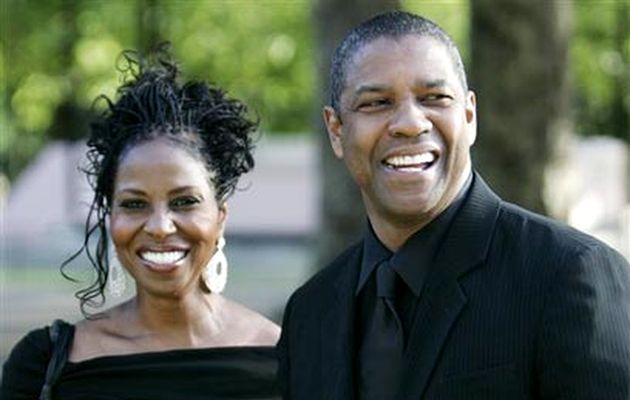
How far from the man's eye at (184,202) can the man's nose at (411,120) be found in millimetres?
1302

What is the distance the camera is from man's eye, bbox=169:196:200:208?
4430 millimetres

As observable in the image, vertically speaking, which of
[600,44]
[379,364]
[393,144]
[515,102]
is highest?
[600,44]

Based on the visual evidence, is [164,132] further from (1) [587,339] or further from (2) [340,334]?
(1) [587,339]

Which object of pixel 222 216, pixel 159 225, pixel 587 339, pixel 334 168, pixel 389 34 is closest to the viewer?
pixel 587 339

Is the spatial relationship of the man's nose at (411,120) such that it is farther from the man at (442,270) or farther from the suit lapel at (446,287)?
the suit lapel at (446,287)

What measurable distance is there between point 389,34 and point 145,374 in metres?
1.61

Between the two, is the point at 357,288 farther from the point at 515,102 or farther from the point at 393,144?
the point at 515,102

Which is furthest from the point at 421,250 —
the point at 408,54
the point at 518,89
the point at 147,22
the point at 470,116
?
the point at 147,22

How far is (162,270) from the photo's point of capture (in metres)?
4.44

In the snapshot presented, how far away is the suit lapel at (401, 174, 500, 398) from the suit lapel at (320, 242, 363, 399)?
0.20 metres

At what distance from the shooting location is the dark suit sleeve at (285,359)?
12.1 feet

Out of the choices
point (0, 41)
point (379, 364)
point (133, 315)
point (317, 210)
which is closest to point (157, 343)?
point (133, 315)

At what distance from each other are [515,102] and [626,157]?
14.9 m

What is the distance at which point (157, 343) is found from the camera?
4.59 metres
